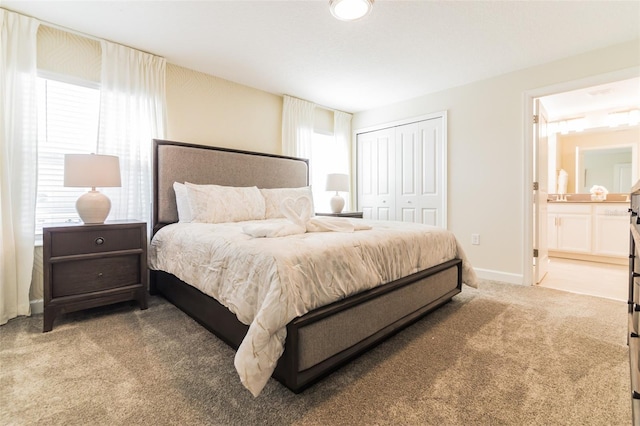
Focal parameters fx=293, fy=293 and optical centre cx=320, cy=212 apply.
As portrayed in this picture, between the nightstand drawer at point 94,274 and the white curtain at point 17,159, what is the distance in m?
0.43

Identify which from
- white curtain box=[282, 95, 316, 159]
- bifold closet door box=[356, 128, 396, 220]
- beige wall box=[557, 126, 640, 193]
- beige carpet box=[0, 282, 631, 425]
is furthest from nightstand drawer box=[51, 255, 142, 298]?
beige wall box=[557, 126, 640, 193]

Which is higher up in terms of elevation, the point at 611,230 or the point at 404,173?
the point at 404,173

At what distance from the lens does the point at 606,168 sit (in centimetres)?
472

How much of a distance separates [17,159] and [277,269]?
2.46m

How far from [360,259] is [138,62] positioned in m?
2.89

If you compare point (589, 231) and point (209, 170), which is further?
point (589, 231)

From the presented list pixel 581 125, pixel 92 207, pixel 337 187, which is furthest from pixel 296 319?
pixel 581 125

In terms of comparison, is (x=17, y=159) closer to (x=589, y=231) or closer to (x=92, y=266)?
(x=92, y=266)

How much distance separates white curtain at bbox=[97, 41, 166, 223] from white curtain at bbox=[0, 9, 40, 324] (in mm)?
471

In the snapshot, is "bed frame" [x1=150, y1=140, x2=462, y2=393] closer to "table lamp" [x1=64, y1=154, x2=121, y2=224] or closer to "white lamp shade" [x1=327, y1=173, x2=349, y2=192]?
"table lamp" [x1=64, y1=154, x2=121, y2=224]

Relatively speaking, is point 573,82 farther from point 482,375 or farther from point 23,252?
point 23,252

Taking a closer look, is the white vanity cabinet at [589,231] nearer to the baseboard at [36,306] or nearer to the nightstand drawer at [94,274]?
the nightstand drawer at [94,274]

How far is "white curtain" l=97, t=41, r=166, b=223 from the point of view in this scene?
2701 millimetres

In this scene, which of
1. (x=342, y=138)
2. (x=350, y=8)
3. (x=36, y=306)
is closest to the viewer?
(x=350, y=8)
